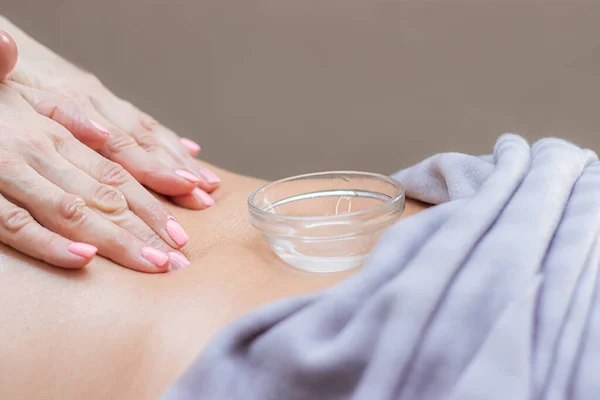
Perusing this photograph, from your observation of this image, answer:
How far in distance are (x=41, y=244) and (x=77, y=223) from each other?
62 mm

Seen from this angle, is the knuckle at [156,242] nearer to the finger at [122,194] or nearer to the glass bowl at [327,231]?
the finger at [122,194]

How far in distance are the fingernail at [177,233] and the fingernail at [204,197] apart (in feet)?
0.37

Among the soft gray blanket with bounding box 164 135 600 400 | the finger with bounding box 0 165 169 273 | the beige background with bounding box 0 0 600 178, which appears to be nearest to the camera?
the soft gray blanket with bounding box 164 135 600 400

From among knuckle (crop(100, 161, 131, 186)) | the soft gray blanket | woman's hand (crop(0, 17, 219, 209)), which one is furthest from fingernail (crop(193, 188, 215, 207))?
the soft gray blanket

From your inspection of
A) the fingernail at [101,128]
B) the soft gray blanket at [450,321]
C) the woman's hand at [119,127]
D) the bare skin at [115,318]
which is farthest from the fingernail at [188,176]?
the soft gray blanket at [450,321]

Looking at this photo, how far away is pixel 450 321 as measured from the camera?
1.49 ft

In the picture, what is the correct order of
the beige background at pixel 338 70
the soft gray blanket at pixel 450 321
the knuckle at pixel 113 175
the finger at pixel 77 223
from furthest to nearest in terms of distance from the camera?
the beige background at pixel 338 70
the knuckle at pixel 113 175
the finger at pixel 77 223
the soft gray blanket at pixel 450 321

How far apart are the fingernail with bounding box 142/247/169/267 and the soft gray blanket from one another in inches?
7.8

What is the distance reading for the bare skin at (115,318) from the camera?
55 cm

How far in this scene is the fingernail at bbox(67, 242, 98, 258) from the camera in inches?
24.5

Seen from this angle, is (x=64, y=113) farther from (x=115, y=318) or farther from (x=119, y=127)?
(x=115, y=318)

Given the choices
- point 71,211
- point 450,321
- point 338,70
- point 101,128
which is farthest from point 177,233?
point 338,70

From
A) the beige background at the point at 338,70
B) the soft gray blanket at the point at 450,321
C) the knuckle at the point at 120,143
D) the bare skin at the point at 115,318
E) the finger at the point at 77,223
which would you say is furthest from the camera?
the beige background at the point at 338,70

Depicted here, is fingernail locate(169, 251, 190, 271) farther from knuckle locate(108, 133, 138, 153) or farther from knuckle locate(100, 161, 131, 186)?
knuckle locate(108, 133, 138, 153)
